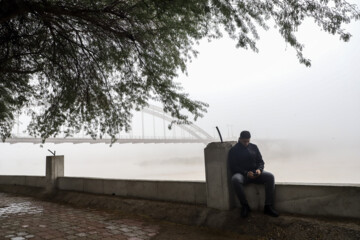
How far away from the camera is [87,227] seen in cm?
475

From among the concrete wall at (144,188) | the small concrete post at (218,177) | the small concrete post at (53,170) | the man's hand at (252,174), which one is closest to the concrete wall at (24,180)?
the small concrete post at (53,170)

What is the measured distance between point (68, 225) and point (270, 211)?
3632 mm

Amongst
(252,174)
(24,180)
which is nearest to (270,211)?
(252,174)

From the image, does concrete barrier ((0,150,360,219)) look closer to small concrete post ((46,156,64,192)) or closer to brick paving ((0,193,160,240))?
brick paving ((0,193,160,240))

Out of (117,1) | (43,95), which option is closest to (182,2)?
(117,1)

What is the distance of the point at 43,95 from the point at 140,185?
380 cm

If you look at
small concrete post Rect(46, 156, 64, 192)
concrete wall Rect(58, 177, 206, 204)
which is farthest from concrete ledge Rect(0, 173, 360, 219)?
small concrete post Rect(46, 156, 64, 192)

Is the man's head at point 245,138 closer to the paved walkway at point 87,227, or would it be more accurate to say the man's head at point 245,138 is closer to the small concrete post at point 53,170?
the paved walkway at point 87,227

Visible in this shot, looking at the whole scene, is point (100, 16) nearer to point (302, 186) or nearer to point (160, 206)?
point (160, 206)

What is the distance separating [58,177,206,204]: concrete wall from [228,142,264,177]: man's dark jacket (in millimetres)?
976

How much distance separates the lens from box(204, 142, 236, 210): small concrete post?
4.48 meters

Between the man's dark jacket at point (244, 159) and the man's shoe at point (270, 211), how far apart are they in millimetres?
584

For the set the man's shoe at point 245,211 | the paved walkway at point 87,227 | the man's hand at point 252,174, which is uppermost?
the man's hand at point 252,174

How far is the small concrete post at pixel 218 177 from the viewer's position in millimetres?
4480
